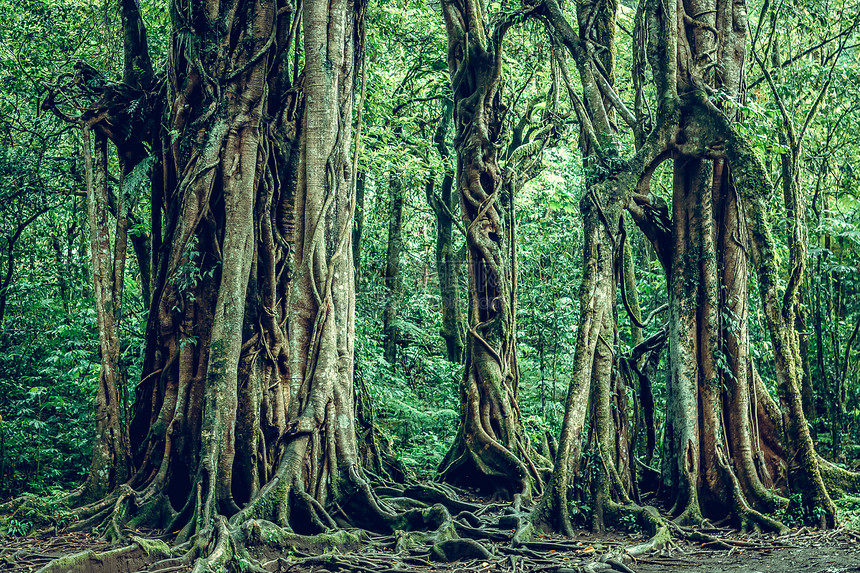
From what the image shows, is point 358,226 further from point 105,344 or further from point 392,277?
point 105,344

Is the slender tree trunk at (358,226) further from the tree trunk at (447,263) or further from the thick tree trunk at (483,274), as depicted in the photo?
the thick tree trunk at (483,274)

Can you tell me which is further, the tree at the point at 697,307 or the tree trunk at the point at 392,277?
the tree trunk at the point at 392,277

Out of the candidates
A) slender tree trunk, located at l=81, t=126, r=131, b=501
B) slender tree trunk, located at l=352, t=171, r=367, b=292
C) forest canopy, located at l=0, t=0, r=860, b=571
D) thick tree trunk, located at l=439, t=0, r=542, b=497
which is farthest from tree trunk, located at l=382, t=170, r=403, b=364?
slender tree trunk, located at l=81, t=126, r=131, b=501

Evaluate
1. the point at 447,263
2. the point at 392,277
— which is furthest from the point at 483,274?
the point at 447,263

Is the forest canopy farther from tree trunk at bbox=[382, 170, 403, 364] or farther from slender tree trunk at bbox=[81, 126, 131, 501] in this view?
tree trunk at bbox=[382, 170, 403, 364]

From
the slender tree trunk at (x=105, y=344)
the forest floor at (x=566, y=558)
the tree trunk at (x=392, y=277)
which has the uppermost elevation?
the tree trunk at (x=392, y=277)

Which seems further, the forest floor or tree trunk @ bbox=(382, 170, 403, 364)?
tree trunk @ bbox=(382, 170, 403, 364)

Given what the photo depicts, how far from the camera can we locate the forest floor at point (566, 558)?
501 centimetres

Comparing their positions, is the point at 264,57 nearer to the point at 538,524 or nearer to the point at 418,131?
the point at 538,524

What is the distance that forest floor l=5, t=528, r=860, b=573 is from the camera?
16.4ft

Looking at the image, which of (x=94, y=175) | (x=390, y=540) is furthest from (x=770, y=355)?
(x=94, y=175)

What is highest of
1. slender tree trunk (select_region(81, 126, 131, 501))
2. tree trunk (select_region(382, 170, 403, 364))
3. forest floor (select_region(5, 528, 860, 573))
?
tree trunk (select_region(382, 170, 403, 364))

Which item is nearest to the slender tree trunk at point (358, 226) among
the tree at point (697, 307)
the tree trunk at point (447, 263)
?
the tree trunk at point (447, 263)

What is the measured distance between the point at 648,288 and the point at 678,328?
5.02 meters
